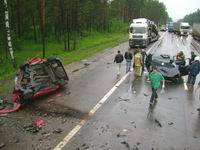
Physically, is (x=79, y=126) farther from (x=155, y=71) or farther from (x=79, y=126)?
(x=155, y=71)

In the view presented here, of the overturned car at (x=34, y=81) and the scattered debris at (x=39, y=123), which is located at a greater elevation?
the overturned car at (x=34, y=81)

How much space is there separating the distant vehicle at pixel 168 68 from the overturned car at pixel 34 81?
19.7 feet

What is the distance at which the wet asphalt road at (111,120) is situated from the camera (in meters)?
9.86

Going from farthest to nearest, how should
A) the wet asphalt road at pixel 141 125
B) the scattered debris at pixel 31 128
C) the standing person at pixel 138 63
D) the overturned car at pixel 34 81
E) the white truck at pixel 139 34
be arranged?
1. the white truck at pixel 139 34
2. the standing person at pixel 138 63
3. the overturned car at pixel 34 81
4. the scattered debris at pixel 31 128
5. the wet asphalt road at pixel 141 125

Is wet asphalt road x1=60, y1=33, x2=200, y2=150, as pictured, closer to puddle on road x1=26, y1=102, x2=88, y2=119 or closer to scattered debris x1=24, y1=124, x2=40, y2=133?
puddle on road x1=26, y1=102, x2=88, y2=119

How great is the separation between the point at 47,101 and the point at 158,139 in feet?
18.9

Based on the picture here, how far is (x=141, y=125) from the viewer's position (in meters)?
11.5

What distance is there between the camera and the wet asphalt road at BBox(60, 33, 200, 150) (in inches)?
387

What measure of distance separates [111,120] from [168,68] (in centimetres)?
867

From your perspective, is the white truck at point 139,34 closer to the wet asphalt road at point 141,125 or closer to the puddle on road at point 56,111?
the wet asphalt road at point 141,125

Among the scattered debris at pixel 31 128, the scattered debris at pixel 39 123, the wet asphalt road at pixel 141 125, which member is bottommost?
the wet asphalt road at pixel 141 125

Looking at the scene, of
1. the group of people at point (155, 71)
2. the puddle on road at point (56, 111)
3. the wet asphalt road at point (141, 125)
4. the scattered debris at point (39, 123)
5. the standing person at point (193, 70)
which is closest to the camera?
the wet asphalt road at point (141, 125)

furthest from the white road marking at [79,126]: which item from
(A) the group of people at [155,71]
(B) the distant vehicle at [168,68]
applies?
(B) the distant vehicle at [168,68]

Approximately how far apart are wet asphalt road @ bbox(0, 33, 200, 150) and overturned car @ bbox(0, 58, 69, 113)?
390 millimetres
